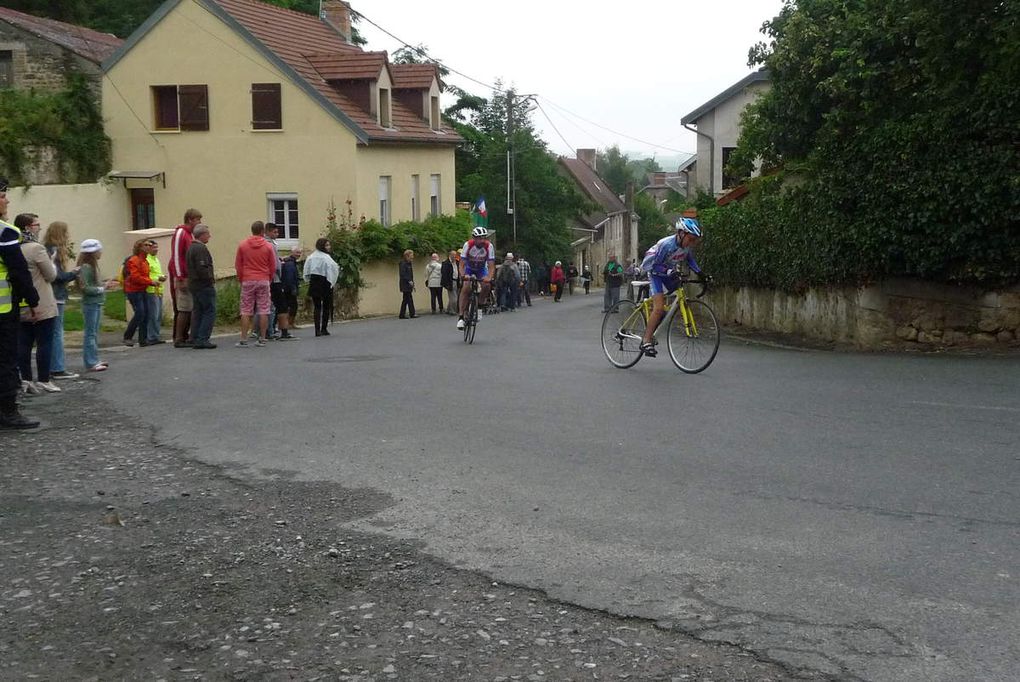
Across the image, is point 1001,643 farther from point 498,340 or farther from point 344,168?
point 344,168

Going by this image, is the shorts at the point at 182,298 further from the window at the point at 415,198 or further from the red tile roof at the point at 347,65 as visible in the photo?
the window at the point at 415,198

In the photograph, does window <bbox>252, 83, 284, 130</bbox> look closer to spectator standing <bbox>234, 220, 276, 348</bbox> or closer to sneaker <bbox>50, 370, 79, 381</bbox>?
spectator standing <bbox>234, 220, 276, 348</bbox>

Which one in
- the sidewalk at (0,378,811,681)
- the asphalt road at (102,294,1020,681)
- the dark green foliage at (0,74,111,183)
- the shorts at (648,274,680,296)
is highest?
the dark green foliage at (0,74,111,183)

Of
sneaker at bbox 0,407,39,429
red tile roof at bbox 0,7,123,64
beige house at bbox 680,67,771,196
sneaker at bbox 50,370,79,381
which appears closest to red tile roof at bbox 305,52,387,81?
red tile roof at bbox 0,7,123,64

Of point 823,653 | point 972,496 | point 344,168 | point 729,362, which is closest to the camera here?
point 823,653

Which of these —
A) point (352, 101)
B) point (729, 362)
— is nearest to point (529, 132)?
point (352, 101)

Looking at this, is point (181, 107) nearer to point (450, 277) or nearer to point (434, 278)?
point (434, 278)

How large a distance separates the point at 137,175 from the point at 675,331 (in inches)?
1116

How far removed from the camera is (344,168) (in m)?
37.3

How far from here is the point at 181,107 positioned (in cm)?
3775

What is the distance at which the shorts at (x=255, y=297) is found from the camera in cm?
1800

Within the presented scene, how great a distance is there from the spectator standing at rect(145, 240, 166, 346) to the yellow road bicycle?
6.77m

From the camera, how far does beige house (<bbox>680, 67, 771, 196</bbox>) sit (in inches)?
1927

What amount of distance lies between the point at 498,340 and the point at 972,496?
13.3 metres
